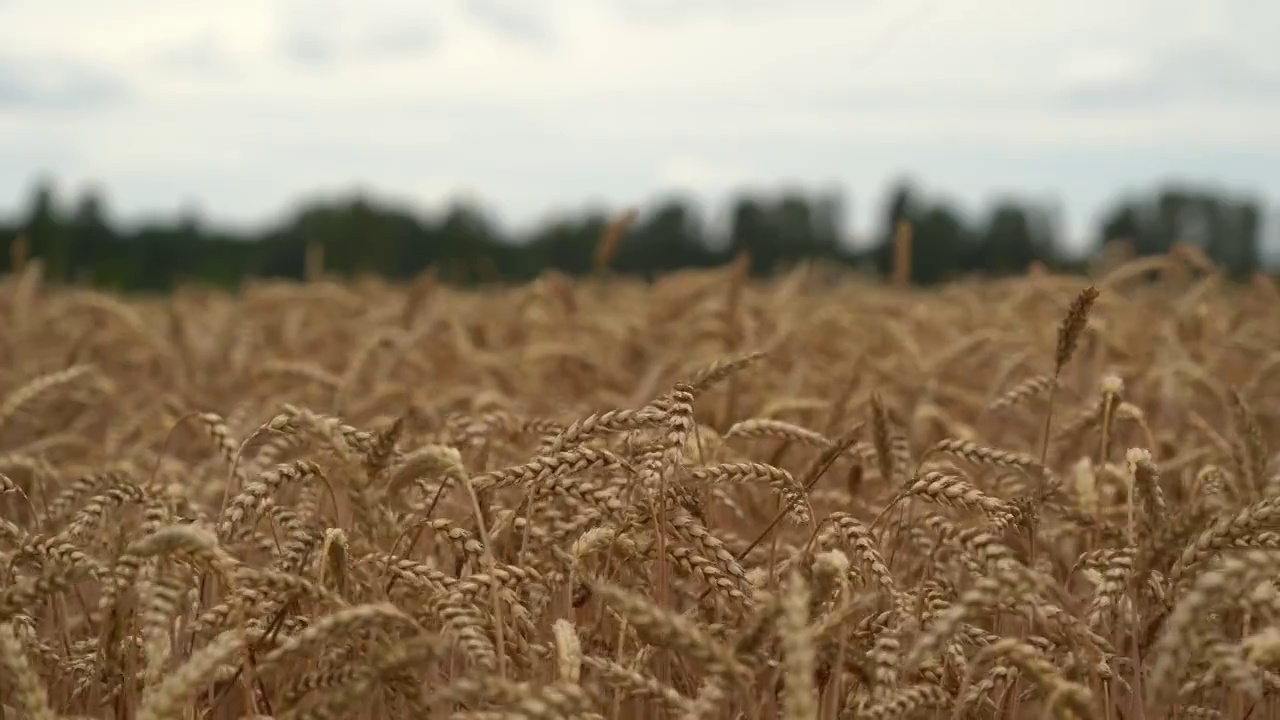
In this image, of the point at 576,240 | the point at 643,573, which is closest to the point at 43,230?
the point at 643,573

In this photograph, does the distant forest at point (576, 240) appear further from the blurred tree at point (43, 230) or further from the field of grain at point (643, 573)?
the field of grain at point (643, 573)

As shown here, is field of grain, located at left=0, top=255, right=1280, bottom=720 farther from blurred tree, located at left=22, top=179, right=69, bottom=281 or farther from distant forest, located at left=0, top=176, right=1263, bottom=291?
distant forest, located at left=0, top=176, right=1263, bottom=291

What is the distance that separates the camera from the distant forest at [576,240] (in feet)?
112

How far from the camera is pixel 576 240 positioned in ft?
163

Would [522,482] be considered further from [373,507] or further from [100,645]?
[100,645]

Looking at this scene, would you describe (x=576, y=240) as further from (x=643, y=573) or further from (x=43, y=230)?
(x=643, y=573)

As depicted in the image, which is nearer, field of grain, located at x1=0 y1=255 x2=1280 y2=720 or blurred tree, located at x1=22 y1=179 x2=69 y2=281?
field of grain, located at x1=0 y1=255 x2=1280 y2=720

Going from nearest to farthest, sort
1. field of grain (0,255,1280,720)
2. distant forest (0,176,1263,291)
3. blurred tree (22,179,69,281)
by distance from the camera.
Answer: field of grain (0,255,1280,720) → blurred tree (22,179,69,281) → distant forest (0,176,1263,291)

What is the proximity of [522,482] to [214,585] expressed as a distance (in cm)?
70

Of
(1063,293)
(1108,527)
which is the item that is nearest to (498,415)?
(1108,527)

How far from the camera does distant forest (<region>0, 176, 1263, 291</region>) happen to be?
34.2m

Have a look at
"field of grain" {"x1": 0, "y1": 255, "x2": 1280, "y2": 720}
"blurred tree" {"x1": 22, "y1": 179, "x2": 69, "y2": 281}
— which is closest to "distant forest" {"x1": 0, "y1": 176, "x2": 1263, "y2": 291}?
"blurred tree" {"x1": 22, "y1": 179, "x2": 69, "y2": 281}

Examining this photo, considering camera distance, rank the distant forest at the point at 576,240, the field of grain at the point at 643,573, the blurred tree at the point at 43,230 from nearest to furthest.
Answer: the field of grain at the point at 643,573, the blurred tree at the point at 43,230, the distant forest at the point at 576,240

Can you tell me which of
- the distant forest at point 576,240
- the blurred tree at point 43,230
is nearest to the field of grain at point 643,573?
the blurred tree at point 43,230
